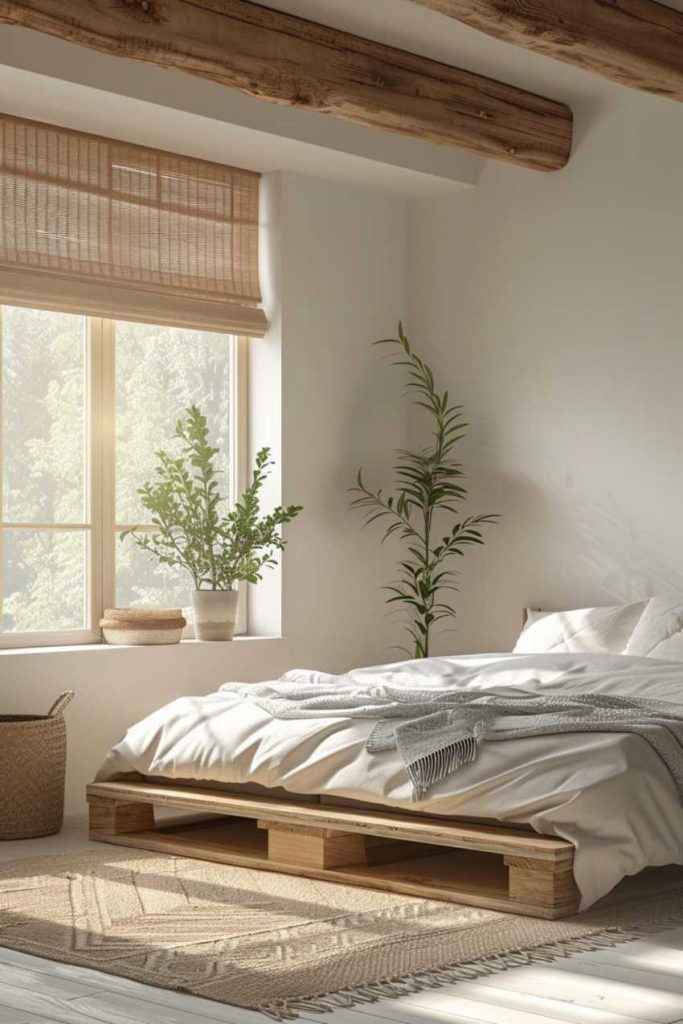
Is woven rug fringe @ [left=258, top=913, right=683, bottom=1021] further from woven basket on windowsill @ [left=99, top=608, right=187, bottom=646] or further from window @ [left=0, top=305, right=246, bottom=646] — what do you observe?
window @ [left=0, top=305, right=246, bottom=646]

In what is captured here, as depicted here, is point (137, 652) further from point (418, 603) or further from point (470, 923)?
point (470, 923)

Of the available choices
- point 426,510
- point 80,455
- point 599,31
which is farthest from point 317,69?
point 426,510

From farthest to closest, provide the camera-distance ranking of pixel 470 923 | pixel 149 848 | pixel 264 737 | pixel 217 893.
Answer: pixel 149 848 < pixel 264 737 < pixel 217 893 < pixel 470 923

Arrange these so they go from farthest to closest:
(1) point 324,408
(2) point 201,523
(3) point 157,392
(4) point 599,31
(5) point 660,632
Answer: (1) point 324,408
(3) point 157,392
(2) point 201,523
(5) point 660,632
(4) point 599,31

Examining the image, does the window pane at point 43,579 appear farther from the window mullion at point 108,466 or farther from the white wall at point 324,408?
the white wall at point 324,408

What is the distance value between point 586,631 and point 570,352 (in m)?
1.28

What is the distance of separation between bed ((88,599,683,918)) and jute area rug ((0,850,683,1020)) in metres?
0.13

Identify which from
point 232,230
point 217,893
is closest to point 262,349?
point 232,230

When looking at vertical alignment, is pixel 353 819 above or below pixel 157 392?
below

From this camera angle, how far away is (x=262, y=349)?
6570 mm

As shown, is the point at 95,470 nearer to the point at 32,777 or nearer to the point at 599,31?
the point at 32,777

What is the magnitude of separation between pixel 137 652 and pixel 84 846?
1089mm

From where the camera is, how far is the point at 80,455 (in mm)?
6031

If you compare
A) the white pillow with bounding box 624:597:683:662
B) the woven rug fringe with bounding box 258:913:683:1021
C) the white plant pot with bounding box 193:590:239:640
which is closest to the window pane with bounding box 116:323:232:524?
the white plant pot with bounding box 193:590:239:640
